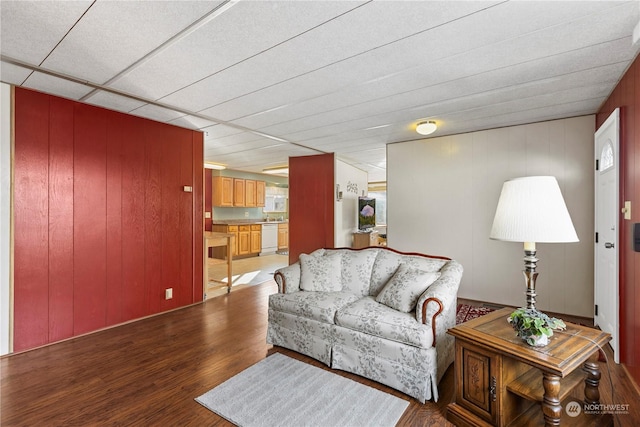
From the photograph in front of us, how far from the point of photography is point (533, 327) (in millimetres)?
1557

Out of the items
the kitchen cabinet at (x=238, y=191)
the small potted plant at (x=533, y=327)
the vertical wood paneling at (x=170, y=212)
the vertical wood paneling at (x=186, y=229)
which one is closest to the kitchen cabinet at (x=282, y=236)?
the kitchen cabinet at (x=238, y=191)

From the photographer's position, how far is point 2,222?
2.57m

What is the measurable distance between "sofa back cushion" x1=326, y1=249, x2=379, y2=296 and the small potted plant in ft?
4.65

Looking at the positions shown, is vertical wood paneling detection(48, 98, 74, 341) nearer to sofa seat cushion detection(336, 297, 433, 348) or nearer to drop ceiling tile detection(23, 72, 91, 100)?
drop ceiling tile detection(23, 72, 91, 100)

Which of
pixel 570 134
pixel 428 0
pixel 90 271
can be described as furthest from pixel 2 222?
pixel 570 134

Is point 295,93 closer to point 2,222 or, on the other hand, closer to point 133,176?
point 133,176

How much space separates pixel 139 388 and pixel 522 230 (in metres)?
2.78

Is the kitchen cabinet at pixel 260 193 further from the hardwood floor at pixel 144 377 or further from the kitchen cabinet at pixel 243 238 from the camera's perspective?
the hardwood floor at pixel 144 377

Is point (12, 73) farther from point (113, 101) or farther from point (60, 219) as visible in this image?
point (60, 219)

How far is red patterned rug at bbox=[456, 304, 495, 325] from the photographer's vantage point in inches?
142

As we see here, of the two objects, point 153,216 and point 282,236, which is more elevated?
point 153,216

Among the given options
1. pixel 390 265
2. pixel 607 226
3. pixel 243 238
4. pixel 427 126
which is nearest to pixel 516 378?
pixel 390 265

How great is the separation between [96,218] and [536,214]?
12.8 feet

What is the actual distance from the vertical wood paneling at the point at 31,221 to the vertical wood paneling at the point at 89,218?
23 centimetres
